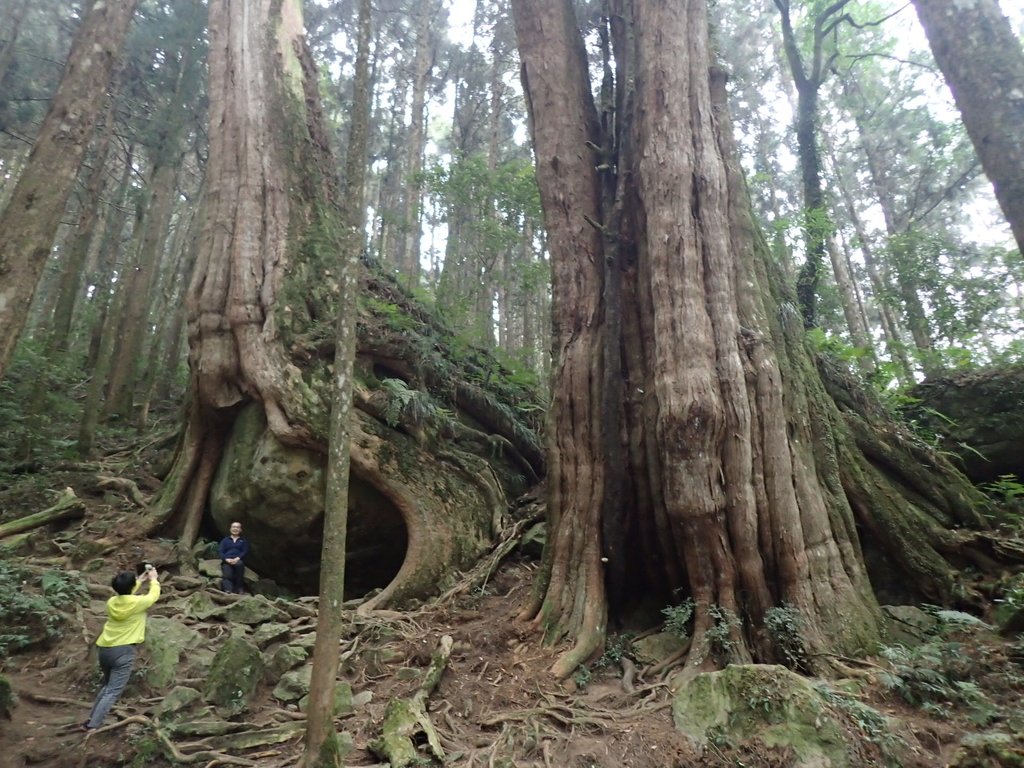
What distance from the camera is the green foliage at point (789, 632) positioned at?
4508 mm

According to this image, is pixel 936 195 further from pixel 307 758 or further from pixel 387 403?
pixel 307 758

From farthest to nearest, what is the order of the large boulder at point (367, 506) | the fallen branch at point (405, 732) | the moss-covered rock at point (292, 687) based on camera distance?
1. the large boulder at point (367, 506)
2. the moss-covered rock at point (292, 687)
3. the fallen branch at point (405, 732)

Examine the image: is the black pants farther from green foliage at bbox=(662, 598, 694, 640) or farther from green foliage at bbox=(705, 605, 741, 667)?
green foliage at bbox=(705, 605, 741, 667)

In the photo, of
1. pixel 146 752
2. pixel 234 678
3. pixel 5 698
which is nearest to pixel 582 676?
pixel 234 678

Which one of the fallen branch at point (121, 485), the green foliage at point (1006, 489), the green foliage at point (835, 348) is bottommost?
the green foliage at point (1006, 489)

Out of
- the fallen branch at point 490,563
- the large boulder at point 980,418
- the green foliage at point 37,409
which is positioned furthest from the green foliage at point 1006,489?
the green foliage at point 37,409

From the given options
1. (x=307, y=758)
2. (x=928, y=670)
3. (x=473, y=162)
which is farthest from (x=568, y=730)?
(x=473, y=162)

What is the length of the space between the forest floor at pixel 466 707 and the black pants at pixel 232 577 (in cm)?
61

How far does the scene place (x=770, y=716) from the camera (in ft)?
12.0

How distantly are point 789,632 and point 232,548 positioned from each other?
618 centimetres

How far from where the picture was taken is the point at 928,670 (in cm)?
397

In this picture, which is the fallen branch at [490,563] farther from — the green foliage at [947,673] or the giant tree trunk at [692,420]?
the green foliage at [947,673]

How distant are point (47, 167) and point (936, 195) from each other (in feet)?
68.2

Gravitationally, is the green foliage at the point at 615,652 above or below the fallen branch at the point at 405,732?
above
